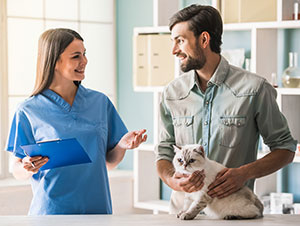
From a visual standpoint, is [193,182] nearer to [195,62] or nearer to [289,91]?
[195,62]

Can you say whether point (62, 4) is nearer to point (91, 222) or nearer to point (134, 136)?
point (134, 136)

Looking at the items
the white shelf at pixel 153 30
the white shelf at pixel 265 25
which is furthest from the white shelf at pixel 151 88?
the white shelf at pixel 265 25

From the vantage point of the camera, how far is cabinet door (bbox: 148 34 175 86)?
3.99 m

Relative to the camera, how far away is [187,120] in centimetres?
223

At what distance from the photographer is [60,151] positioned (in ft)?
6.90

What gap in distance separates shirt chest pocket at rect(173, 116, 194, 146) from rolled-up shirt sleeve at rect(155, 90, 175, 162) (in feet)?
0.14

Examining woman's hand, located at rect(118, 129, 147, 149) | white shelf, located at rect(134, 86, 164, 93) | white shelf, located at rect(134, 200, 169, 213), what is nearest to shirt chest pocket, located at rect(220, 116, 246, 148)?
woman's hand, located at rect(118, 129, 147, 149)

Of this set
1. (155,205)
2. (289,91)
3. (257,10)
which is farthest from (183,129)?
(155,205)

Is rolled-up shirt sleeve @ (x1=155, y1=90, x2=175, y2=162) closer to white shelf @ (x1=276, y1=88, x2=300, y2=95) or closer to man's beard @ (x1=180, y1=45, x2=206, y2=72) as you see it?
man's beard @ (x1=180, y1=45, x2=206, y2=72)

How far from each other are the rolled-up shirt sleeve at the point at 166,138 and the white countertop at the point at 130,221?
0.37m

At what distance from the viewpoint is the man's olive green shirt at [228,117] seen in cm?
212

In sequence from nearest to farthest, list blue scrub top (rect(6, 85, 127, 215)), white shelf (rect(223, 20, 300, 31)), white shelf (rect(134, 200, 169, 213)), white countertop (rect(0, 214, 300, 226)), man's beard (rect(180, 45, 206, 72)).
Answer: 1. white countertop (rect(0, 214, 300, 226))
2. man's beard (rect(180, 45, 206, 72))
3. blue scrub top (rect(6, 85, 127, 215))
4. white shelf (rect(223, 20, 300, 31))
5. white shelf (rect(134, 200, 169, 213))

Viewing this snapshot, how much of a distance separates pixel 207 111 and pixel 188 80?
0.17 meters

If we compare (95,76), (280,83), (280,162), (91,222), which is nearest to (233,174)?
(280,162)
